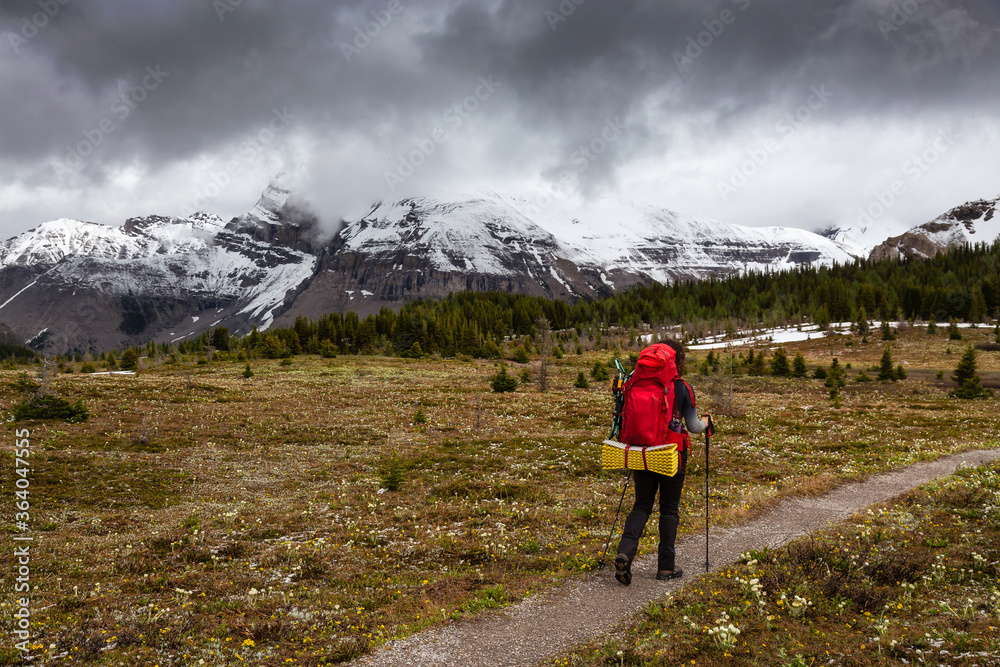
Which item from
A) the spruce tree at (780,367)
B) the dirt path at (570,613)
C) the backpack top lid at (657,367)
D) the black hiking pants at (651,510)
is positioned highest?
the backpack top lid at (657,367)

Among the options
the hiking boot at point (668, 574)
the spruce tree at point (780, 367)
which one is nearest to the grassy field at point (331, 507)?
the hiking boot at point (668, 574)

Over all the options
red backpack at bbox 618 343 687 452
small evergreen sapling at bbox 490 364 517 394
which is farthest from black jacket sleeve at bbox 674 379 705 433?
small evergreen sapling at bbox 490 364 517 394

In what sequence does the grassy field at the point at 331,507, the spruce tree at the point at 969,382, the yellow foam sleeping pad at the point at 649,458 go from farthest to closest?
the spruce tree at the point at 969,382 → the yellow foam sleeping pad at the point at 649,458 → the grassy field at the point at 331,507

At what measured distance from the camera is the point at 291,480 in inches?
810

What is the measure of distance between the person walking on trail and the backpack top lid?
17 centimetres

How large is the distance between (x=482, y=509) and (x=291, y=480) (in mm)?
9028

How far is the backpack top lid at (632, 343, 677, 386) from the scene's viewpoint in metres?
9.23

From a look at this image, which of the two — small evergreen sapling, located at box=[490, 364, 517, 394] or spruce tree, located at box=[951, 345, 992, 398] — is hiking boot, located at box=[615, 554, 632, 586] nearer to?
small evergreen sapling, located at box=[490, 364, 517, 394]

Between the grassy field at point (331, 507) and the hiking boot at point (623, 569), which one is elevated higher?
the hiking boot at point (623, 569)

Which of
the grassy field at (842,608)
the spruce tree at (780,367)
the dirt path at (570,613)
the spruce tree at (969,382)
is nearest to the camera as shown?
the grassy field at (842,608)

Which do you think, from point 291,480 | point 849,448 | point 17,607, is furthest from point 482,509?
point 849,448

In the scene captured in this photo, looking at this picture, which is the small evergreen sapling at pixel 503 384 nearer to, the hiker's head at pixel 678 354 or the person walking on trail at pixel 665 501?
the hiker's head at pixel 678 354

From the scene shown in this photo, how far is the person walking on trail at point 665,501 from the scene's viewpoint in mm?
Answer: 9188

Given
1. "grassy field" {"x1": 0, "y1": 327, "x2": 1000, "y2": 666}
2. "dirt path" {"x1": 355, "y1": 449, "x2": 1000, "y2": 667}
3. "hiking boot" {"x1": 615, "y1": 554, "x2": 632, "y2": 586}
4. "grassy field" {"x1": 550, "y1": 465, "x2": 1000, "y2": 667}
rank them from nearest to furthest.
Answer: "grassy field" {"x1": 550, "y1": 465, "x2": 1000, "y2": 667}
"dirt path" {"x1": 355, "y1": 449, "x2": 1000, "y2": 667}
"grassy field" {"x1": 0, "y1": 327, "x2": 1000, "y2": 666}
"hiking boot" {"x1": 615, "y1": 554, "x2": 632, "y2": 586}
